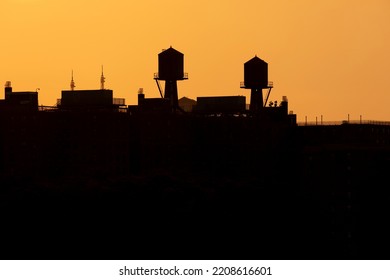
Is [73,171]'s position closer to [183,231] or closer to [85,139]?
[85,139]

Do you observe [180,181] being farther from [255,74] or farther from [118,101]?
[255,74]

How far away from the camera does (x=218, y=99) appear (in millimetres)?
148125

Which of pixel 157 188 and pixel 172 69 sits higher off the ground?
pixel 172 69

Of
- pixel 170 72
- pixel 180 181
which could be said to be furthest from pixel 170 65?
pixel 180 181

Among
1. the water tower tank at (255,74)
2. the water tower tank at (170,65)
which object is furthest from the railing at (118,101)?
the water tower tank at (255,74)

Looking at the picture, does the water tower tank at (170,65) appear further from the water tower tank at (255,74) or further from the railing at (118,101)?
the water tower tank at (255,74)

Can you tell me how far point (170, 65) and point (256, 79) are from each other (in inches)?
395

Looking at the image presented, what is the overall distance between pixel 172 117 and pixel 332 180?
77.6ft

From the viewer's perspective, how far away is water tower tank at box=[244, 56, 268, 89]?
6019 inches

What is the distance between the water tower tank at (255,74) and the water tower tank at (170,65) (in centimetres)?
822

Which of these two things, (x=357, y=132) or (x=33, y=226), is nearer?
(x=33, y=226)

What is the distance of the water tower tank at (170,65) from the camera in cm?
14638

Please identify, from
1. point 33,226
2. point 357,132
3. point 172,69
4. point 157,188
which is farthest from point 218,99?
point 33,226

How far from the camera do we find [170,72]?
14638cm
